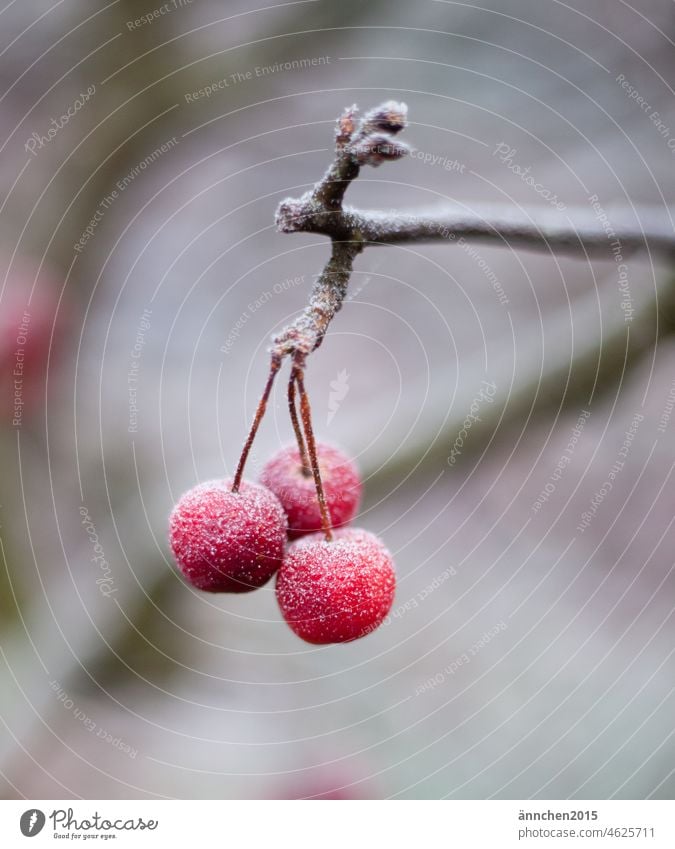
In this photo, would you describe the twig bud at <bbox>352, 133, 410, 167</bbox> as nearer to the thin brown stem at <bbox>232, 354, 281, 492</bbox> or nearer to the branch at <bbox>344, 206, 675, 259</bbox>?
the branch at <bbox>344, 206, 675, 259</bbox>

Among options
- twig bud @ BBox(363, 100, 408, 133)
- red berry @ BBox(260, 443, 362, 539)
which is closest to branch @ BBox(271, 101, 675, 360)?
twig bud @ BBox(363, 100, 408, 133)

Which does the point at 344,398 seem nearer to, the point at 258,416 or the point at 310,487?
the point at 310,487

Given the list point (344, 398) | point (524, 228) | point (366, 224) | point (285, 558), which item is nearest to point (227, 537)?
point (285, 558)

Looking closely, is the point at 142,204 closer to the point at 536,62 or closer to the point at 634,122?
the point at 536,62

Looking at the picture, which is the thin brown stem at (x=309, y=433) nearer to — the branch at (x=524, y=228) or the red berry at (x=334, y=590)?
the red berry at (x=334, y=590)

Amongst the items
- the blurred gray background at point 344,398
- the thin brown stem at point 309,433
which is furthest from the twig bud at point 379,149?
the blurred gray background at point 344,398
